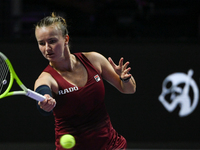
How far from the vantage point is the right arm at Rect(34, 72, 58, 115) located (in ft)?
7.51

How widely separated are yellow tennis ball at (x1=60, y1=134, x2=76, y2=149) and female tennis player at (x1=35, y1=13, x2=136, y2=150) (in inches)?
2.7

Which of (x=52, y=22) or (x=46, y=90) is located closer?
(x=46, y=90)

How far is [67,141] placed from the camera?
2.57 metres

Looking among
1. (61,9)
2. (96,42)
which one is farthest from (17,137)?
(61,9)

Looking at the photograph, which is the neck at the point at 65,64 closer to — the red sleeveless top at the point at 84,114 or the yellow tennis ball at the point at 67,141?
the red sleeveless top at the point at 84,114

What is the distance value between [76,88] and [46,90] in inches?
13.0

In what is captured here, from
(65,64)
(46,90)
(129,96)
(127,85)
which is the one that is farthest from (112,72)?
(129,96)

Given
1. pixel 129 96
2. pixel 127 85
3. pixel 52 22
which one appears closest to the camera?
pixel 52 22

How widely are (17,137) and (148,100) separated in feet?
6.39

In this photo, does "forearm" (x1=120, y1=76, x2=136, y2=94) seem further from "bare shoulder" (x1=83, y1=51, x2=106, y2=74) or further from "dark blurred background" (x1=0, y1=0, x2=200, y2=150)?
"dark blurred background" (x1=0, y1=0, x2=200, y2=150)

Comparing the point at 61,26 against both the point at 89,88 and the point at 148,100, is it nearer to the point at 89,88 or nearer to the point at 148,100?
the point at 89,88

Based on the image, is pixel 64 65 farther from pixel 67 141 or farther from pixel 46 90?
pixel 67 141

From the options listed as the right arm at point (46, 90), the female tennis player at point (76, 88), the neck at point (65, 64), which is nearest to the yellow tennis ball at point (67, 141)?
the female tennis player at point (76, 88)

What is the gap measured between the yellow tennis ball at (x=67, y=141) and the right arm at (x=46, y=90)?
318 mm
